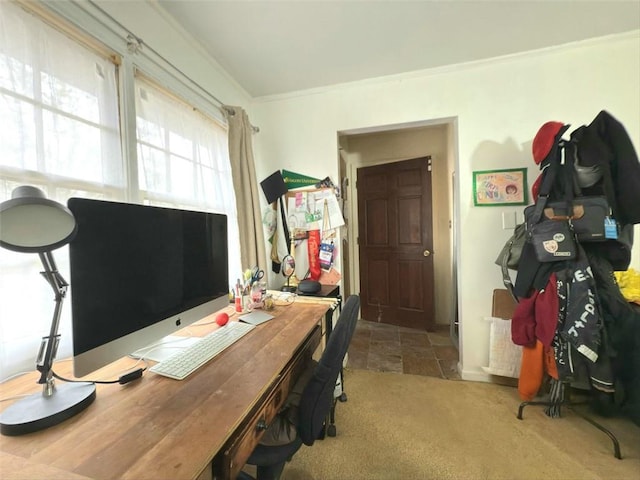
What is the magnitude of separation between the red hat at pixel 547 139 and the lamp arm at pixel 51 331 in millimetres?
2262

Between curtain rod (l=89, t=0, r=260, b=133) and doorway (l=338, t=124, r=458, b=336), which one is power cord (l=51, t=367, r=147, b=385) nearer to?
curtain rod (l=89, t=0, r=260, b=133)

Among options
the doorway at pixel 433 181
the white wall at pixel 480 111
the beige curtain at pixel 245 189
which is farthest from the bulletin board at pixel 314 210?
the doorway at pixel 433 181

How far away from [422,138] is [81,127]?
129 inches

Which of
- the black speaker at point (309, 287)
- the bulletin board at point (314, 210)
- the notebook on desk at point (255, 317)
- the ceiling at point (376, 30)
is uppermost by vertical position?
the ceiling at point (376, 30)

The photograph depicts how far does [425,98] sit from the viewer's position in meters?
2.11

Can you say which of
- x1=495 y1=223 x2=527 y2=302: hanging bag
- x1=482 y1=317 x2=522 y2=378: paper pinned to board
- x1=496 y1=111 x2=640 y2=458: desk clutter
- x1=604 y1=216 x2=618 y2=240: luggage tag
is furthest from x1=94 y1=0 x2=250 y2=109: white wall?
x1=482 y1=317 x2=522 y2=378: paper pinned to board

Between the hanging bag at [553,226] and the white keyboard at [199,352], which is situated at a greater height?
the hanging bag at [553,226]

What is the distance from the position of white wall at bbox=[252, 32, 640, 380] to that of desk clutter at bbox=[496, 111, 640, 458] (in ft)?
1.51

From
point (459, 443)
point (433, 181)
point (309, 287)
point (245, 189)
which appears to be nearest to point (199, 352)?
point (309, 287)

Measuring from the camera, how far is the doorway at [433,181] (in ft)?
10.2

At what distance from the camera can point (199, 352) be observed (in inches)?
37.5

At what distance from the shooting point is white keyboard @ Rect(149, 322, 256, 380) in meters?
0.83

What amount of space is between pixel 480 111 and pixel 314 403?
231 centimetres

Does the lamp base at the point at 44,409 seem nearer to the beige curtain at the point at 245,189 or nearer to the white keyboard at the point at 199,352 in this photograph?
the white keyboard at the point at 199,352
